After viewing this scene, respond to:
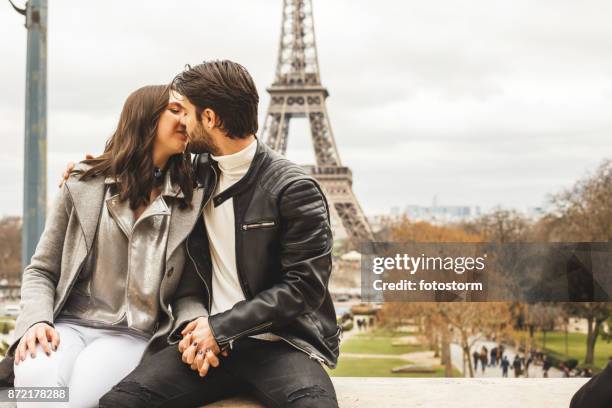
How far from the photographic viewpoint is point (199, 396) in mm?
2305

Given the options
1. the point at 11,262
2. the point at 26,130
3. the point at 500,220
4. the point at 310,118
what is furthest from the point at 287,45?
the point at 26,130

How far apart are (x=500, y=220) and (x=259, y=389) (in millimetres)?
23054

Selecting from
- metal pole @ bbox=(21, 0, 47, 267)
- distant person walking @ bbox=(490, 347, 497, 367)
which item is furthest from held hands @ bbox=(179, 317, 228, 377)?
distant person walking @ bbox=(490, 347, 497, 367)

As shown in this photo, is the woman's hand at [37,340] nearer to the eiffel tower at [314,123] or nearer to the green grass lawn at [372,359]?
the green grass lawn at [372,359]

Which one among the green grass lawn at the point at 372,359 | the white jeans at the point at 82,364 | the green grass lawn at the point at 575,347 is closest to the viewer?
the white jeans at the point at 82,364

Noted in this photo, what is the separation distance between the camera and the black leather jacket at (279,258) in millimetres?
2240

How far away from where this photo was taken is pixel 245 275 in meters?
2.37

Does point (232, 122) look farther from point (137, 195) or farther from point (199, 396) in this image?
point (199, 396)

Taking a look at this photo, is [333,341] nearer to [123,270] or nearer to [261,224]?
[261,224]

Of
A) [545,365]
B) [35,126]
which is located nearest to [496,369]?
[545,365]

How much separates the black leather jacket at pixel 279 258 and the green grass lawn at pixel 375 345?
23.5 m

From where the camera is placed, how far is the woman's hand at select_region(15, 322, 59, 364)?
2289 mm

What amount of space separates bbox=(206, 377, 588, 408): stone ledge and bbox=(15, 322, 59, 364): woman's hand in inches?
20.5

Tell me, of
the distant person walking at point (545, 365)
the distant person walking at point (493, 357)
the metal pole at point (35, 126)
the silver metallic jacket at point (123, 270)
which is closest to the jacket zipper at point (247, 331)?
the silver metallic jacket at point (123, 270)
